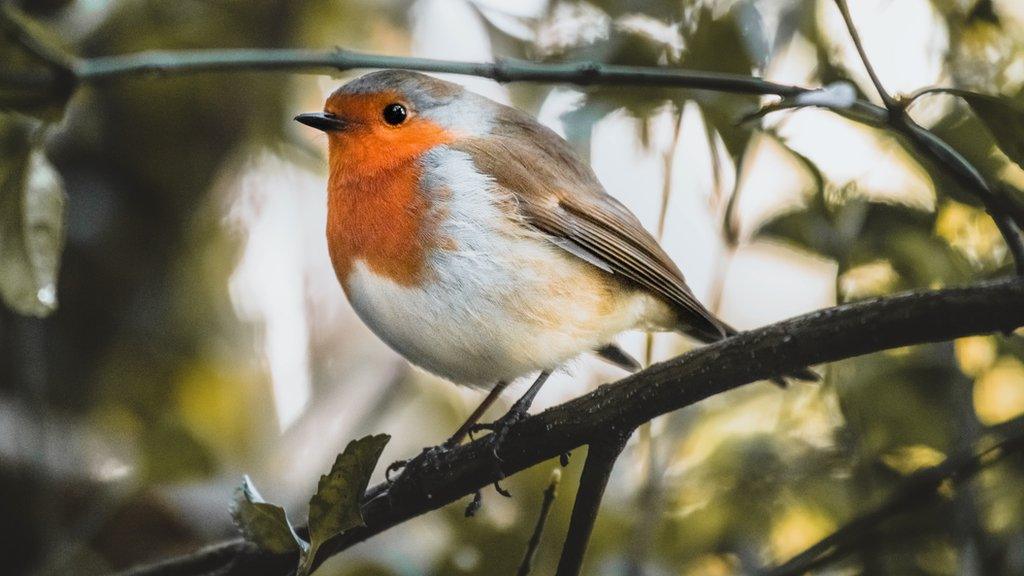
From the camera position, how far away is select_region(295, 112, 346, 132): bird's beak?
204 cm

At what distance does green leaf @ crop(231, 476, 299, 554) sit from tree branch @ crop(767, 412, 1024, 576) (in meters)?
0.67

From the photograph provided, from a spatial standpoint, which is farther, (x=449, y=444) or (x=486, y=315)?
(x=449, y=444)

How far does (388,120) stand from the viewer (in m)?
2.11

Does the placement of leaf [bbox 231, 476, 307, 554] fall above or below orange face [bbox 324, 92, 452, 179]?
below

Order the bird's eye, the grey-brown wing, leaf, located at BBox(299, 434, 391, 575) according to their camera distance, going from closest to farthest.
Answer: leaf, located at BBox(299, 434, 391, 575), the grey-brown wing, the bird's eye

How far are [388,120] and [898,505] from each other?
1.16m

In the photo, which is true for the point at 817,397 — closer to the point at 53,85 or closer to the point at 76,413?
the point at 53,85

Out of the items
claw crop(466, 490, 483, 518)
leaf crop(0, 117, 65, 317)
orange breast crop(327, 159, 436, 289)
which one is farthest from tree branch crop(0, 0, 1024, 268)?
claw crop(466, 490, 483, 518)

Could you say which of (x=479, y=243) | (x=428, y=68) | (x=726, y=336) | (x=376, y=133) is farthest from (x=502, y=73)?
(x=726, y=336)

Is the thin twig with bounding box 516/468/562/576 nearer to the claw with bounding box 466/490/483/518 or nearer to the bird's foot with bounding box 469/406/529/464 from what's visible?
the bird's foot with bounding box 469/406/529/464

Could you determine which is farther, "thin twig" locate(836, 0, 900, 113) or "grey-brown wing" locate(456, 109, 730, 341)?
"grey-brown wing" locate(456, 109, 730, 341)

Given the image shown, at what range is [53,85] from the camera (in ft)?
5.48

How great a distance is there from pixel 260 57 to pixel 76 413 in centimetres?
140

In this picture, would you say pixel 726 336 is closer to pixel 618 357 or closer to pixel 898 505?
pixel 618 357
